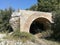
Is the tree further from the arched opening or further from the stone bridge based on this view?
the arched opening

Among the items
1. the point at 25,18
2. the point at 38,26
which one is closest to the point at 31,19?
the point at 25,18

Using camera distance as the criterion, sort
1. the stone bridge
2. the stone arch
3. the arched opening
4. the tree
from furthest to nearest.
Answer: the arched opening
the tree
the stone arch
the stone bridge

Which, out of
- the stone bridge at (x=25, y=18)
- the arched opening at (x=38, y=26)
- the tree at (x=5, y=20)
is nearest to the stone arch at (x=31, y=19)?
the stone bridge at (x=25, y=18)

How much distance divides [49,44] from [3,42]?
4.36 meters

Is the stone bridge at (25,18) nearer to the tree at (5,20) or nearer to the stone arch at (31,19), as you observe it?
the stone arch at (31,19)

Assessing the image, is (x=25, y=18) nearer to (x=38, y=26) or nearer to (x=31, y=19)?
(x=31, y=19)

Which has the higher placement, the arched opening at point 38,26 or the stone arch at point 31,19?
the stone arch at point 31,19

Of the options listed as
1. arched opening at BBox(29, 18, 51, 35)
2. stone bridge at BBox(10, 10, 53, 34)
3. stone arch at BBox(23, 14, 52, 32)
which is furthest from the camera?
arched opening at BBox(29, 18, 51, 35)

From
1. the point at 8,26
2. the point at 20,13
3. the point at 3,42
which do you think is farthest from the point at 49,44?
the point at 8,26

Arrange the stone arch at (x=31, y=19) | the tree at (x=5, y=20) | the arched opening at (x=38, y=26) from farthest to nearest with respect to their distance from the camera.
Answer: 1. the arched opening at (x=38, y=26)
2. the tree at (x=5, y=20)
3. the stone arch at (x=31, y=19)

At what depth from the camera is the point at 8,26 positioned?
2848 cm

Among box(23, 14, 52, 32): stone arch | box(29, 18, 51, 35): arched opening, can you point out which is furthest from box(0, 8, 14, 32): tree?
box(29, 18, 51, 35): arched opening

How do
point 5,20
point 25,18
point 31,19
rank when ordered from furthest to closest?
point 5,20 → point 31,19 → point 25,18

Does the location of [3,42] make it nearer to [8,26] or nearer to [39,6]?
[8,26]
